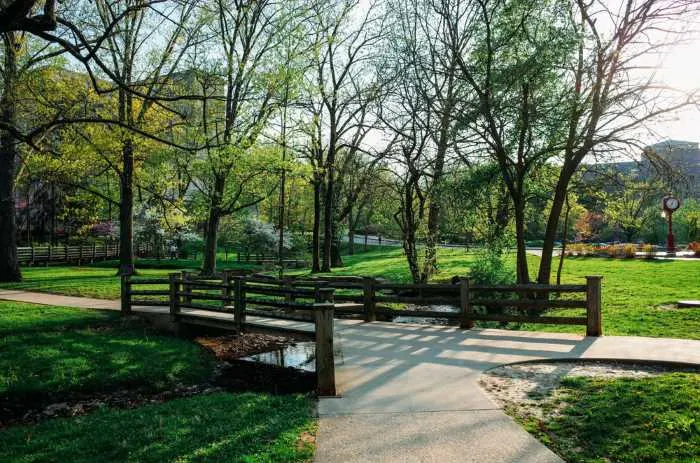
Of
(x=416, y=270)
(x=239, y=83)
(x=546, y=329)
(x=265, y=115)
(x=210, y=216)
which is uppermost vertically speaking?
(x=239, y=83)

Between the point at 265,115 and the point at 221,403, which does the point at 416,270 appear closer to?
the point at 265,115

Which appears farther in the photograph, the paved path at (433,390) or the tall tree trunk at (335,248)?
the tall tree trunk at (335,248)

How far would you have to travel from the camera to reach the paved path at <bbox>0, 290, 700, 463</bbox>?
4609 mm

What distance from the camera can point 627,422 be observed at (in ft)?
16.9

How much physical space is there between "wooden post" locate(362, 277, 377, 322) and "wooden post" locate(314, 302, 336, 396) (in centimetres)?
543

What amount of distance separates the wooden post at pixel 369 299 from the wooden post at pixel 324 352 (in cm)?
543

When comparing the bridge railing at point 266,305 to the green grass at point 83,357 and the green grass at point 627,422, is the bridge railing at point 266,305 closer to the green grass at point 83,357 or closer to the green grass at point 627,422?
the green grass at point 83,357

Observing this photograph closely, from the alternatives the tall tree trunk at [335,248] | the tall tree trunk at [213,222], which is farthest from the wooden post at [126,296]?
the tall tree trunk at [335,248]

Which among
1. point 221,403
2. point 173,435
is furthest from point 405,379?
point 173,435

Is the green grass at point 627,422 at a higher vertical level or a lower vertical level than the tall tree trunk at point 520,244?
lower

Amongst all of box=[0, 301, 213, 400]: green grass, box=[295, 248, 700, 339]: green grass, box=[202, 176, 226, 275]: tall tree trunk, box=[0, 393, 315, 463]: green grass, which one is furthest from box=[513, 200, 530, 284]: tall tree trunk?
box=[202, 176, 226, 275]: tall tree trunk

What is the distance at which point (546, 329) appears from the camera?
12156 mm

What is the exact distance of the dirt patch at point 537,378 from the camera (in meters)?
5.90

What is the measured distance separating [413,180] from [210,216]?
9335mm
